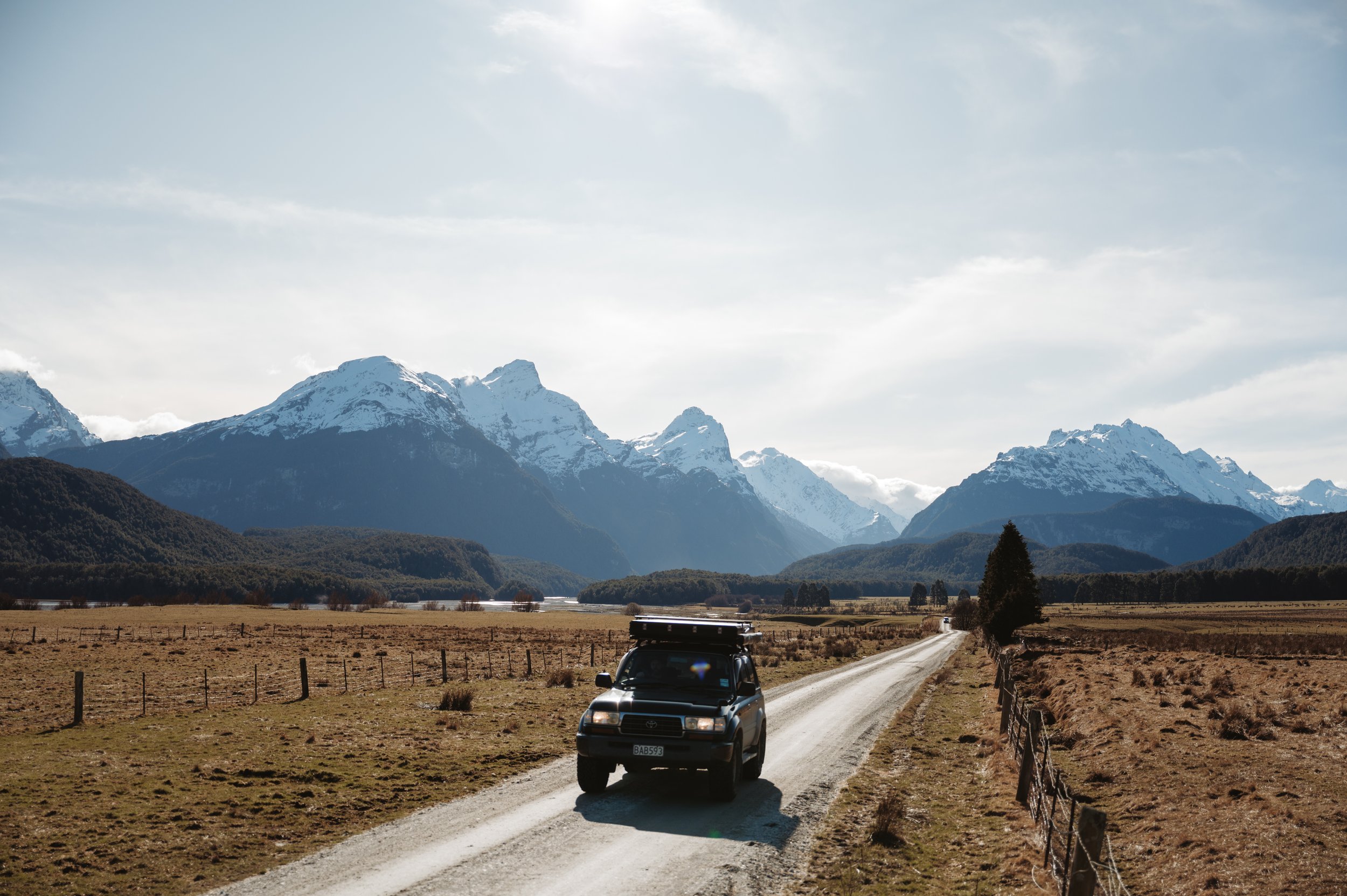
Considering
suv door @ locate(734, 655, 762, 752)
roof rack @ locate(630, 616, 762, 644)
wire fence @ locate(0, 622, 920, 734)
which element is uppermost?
roof rack @ locate(630, 616, 762, 644)

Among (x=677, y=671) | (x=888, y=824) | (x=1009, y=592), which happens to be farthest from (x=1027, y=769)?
(x=1009, y=592)

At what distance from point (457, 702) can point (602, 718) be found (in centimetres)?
1494

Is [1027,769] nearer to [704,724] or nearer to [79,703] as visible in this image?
[704,724]

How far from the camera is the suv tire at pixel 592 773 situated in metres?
15.4

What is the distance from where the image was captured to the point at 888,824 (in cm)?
1348

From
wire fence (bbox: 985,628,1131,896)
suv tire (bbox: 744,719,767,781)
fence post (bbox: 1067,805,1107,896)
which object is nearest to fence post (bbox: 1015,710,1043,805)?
wire fence (bbox: 985,628,1131,896)

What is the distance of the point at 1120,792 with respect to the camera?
A: 15984 mm

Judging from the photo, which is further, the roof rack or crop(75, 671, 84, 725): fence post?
crop(75, 671, 84, 725): fence post

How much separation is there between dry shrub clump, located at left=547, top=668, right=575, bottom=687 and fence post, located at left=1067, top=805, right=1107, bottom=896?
28994mm

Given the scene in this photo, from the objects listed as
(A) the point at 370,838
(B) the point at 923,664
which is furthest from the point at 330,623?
(A) the point at 370,838

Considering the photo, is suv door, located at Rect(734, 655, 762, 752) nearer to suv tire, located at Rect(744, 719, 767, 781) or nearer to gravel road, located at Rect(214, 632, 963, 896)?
suv tire, located at Rect(744, 719, 767, 781)

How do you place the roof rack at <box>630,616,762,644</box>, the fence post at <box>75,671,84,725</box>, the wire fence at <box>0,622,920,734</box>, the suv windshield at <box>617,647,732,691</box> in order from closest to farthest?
the suv windshield at <box>617,647,732,691</box> < the roof rack at <box>630,616,762,644</box> < the fence post at <box>75,671,84,725</box> < the wire fence at <box>0,622,920,734</box>

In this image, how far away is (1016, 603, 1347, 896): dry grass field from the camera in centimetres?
1083

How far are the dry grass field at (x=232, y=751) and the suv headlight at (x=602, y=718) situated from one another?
3.27 meters
